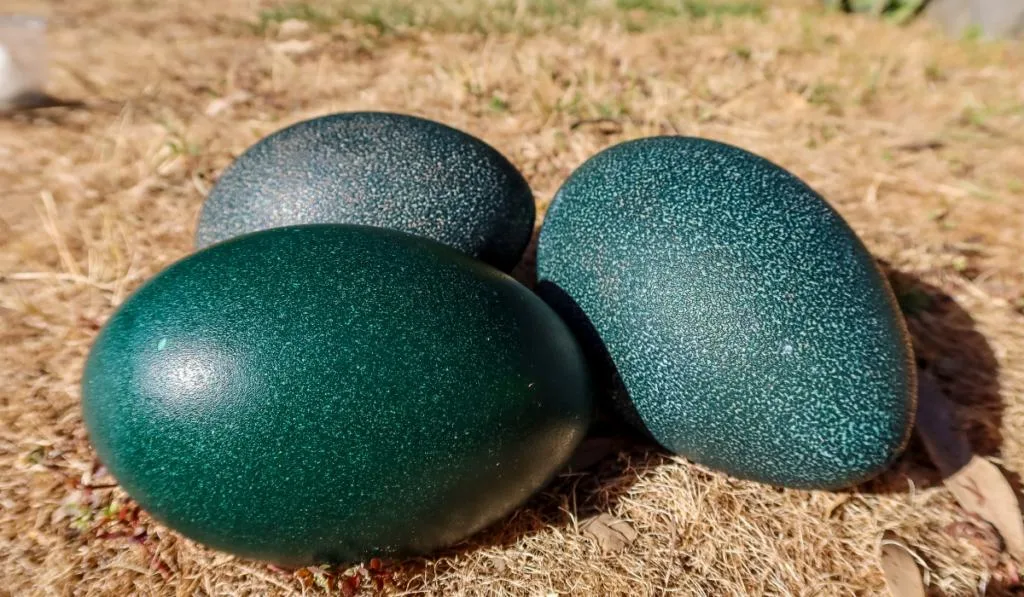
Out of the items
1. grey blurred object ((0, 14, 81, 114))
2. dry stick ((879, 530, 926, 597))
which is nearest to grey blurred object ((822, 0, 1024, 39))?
dry stick ((879, 530, 926, 597))

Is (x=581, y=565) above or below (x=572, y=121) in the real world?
below

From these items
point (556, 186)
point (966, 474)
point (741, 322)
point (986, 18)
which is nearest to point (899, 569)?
point (966, 474)

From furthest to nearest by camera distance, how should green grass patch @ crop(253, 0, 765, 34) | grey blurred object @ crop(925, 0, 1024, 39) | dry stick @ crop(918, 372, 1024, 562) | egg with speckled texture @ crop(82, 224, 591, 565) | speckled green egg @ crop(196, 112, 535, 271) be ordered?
grey blurred object @ crop(925, 0, 1024, 39)
green grass patch @ crop(253, 0, 765, 34)
speckled green egg @ crop(196, 112, 535, 271)
dry stick @ crop(918, 372, 1024, 562)
egg with speckled texture @ crop(82, 224, 591, 565)

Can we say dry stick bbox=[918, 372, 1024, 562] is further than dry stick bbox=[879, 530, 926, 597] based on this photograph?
Yes

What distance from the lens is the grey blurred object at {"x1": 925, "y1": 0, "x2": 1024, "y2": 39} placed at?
5.41 m

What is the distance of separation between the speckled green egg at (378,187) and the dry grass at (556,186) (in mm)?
754

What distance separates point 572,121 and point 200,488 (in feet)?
8.78

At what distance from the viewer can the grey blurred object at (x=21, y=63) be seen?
3785 mm

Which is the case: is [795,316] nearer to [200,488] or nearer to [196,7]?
[200,488]

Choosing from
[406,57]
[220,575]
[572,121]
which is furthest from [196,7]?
[220,575]

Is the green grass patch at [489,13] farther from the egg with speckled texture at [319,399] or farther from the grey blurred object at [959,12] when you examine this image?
the egg with speckled texture at [319,399]

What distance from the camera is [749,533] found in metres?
2.04

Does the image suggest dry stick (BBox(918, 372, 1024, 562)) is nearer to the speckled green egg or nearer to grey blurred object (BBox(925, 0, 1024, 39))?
the speckled green egg

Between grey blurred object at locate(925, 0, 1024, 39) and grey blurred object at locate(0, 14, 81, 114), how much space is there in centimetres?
608
